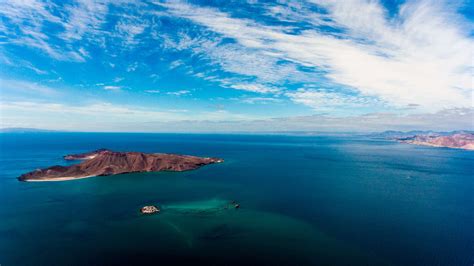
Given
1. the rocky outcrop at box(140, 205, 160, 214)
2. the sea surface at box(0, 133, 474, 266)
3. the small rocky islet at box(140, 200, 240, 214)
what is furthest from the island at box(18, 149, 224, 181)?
the small rocky islet at box(140, 200, 240, 214)

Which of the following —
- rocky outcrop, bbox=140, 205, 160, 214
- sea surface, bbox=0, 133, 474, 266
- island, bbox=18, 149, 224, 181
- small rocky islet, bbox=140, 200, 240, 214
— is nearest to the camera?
sea surface, bbox=0, 133, 474, 266

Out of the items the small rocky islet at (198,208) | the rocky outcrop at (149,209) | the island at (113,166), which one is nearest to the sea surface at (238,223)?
the small rocky islet at (198,208)

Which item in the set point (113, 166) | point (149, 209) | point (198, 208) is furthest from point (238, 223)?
point (113, 166)

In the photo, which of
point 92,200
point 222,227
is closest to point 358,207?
point 222,227

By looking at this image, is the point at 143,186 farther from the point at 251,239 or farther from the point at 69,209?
the point at 251,239

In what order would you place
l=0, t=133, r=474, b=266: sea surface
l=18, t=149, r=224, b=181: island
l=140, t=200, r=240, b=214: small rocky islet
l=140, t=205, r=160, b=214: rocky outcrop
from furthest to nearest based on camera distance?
l=18, t=149, r=224, b=181: island
l=140, t=200, r=240, b=214: small rocky islet
l=140, t=205, r=160, b=214: rocky outcrop
l=0, t=133, r=474, b=266: sea surface

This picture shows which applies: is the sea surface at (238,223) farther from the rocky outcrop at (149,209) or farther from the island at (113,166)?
the island at (113,166)

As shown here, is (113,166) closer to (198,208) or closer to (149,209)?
(149,209)

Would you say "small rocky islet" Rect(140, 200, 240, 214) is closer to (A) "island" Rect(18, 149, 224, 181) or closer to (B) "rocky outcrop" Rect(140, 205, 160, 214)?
(B) "rocky outcrop" Rect(140, 205, 160, 214)
